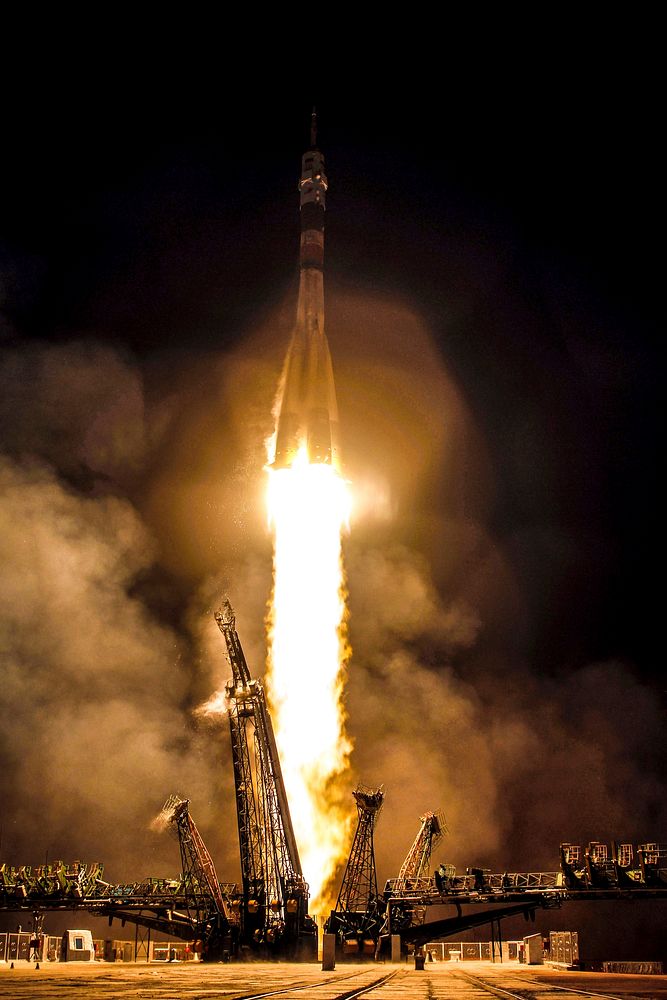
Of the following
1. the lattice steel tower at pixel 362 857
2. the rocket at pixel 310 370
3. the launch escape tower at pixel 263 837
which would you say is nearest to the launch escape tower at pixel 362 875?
the lattice steel tower at pixel 362 857

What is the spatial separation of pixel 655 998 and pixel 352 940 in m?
44.3

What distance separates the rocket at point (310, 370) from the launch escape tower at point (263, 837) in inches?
532

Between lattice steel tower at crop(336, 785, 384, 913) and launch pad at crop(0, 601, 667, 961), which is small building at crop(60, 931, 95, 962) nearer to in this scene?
launch pad at crop(0, 601, 667, 961)

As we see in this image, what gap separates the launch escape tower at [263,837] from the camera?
6412 cm

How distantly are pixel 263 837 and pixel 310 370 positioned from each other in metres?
34.3

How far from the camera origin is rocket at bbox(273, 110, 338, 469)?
7169 cm

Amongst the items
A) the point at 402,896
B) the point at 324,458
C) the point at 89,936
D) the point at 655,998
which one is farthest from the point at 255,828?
the point at 655,998

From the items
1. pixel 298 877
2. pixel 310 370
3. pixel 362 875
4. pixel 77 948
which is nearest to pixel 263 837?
pixel 298 877

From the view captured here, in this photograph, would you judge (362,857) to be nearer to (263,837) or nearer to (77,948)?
(263,837)

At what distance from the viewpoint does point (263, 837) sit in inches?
2692

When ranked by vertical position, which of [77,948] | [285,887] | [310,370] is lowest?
[77,948]

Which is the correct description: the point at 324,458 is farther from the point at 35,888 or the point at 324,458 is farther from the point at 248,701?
the point at 35,888

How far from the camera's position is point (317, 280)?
76375 mm

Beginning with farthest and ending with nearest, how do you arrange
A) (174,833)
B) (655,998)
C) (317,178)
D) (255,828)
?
1. (317,178)
2. (174,833)
3. (255,828)
4. (655,998)
